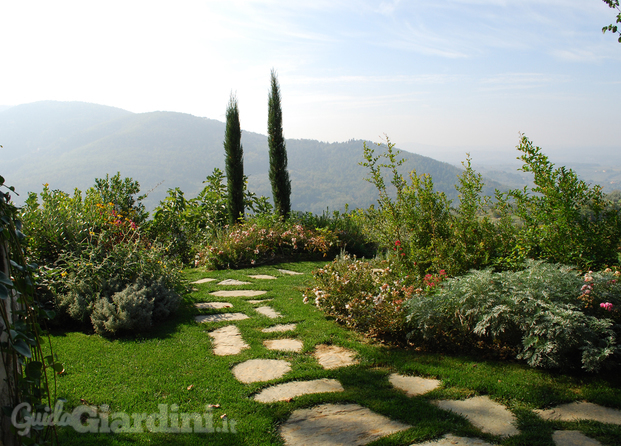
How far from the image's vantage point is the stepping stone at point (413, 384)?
2561 mm

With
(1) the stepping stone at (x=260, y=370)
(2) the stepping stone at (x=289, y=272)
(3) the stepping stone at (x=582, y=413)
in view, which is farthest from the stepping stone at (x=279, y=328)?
(2) the stepping stone at (x=289, y=272)

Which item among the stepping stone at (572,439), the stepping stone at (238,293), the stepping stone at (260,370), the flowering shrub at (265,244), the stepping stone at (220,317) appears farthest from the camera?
the flowering shrub at (265,244)

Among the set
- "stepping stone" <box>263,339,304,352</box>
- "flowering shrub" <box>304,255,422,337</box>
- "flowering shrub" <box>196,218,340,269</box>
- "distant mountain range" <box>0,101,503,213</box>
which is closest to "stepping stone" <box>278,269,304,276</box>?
"flowering shrub" <box>196,218,340,269</box>

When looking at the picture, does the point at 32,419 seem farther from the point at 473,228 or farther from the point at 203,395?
the point at 473,228

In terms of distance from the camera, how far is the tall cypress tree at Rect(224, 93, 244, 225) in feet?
33.9

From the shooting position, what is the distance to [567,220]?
3.42 metres

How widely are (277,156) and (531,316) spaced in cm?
932

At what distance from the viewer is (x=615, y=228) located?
3.44 metres

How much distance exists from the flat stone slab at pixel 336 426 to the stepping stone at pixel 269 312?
1.92 m

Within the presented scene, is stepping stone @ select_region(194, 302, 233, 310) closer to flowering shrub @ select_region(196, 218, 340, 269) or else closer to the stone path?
the stone path

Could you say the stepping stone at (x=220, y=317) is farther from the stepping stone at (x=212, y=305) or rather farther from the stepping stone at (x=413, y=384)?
the stepping stone at (x=413, y=384)

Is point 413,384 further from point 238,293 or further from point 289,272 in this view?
point 289,272

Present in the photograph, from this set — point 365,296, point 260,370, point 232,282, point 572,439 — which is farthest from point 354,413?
point 232,282

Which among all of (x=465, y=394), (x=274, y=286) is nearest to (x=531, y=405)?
(x=465, y=394)
